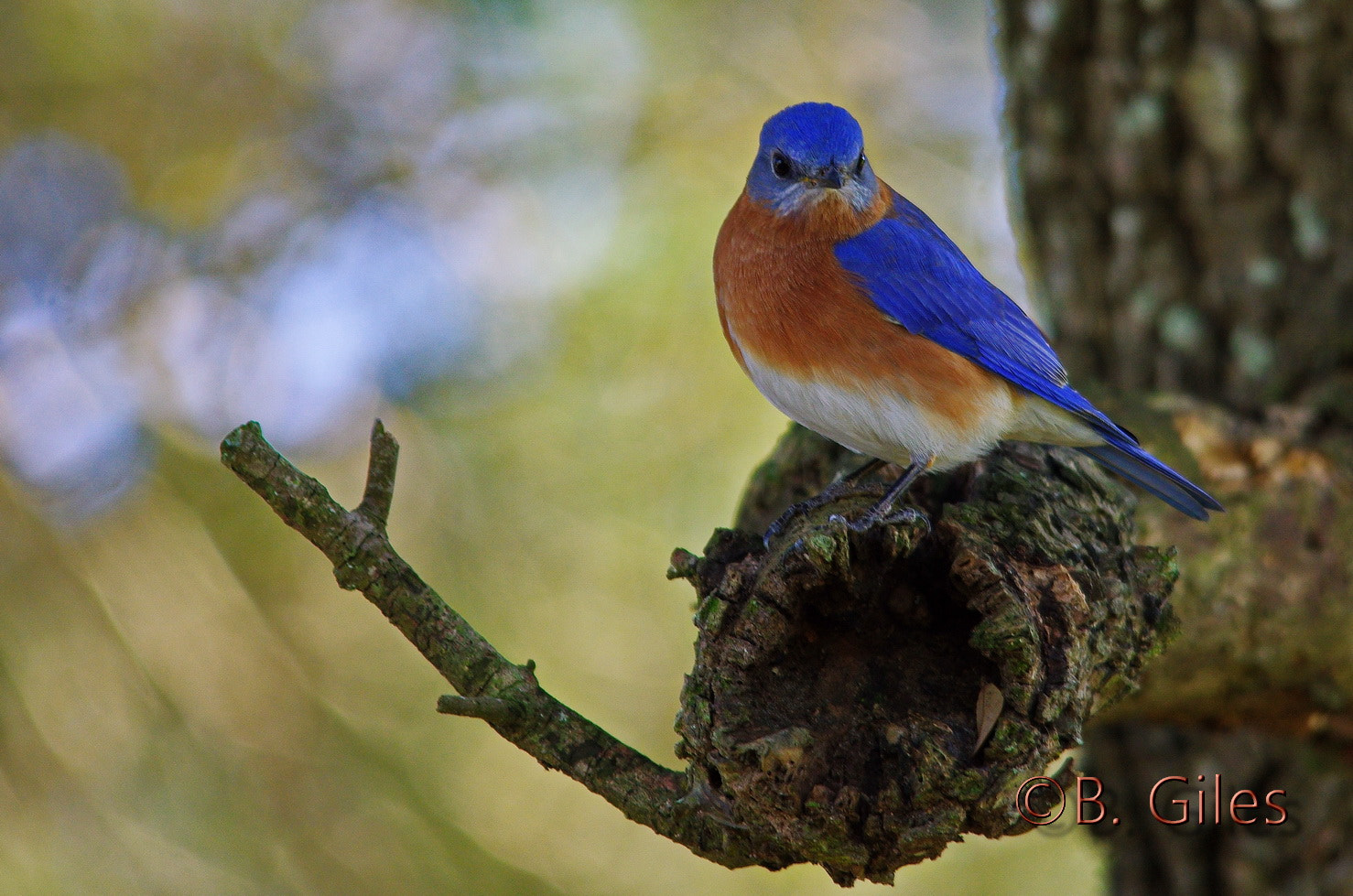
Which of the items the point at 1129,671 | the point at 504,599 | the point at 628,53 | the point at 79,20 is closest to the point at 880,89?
the point at 628,53

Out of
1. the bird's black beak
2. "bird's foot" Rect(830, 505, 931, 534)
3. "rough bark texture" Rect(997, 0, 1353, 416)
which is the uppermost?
"rough bark texture" Rect(997, 0, 1353, 416)

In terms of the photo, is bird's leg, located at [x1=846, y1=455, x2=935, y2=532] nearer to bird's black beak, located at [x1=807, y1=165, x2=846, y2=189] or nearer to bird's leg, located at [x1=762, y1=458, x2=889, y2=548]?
bird's leg, located at [x1=762, y1=458, x2=889, y2=548]

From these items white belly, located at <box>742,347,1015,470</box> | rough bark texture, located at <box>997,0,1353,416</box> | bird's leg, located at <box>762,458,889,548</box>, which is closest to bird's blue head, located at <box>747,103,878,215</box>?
Answer: white belly, located at <box>742,347,1015,470</box>

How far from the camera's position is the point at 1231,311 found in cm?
420

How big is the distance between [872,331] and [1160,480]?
101cm

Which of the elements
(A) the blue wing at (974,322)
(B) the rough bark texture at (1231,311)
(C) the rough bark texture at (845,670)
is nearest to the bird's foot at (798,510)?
(C) the rough bark texture at (845,670)

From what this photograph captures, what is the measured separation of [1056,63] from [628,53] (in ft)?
7.60

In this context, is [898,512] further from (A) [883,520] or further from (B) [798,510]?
(B) [798,510]

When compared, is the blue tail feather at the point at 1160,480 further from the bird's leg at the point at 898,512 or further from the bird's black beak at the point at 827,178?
the bird's black beak at the point at 827,178

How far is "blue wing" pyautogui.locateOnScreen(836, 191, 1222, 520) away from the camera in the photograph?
349 centimetres

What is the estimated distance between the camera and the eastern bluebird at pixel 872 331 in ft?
11.1

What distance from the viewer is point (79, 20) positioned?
16.6ft

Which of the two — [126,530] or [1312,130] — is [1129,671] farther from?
[126,530]

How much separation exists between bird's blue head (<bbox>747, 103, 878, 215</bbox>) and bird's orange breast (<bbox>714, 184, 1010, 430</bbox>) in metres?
0.05
